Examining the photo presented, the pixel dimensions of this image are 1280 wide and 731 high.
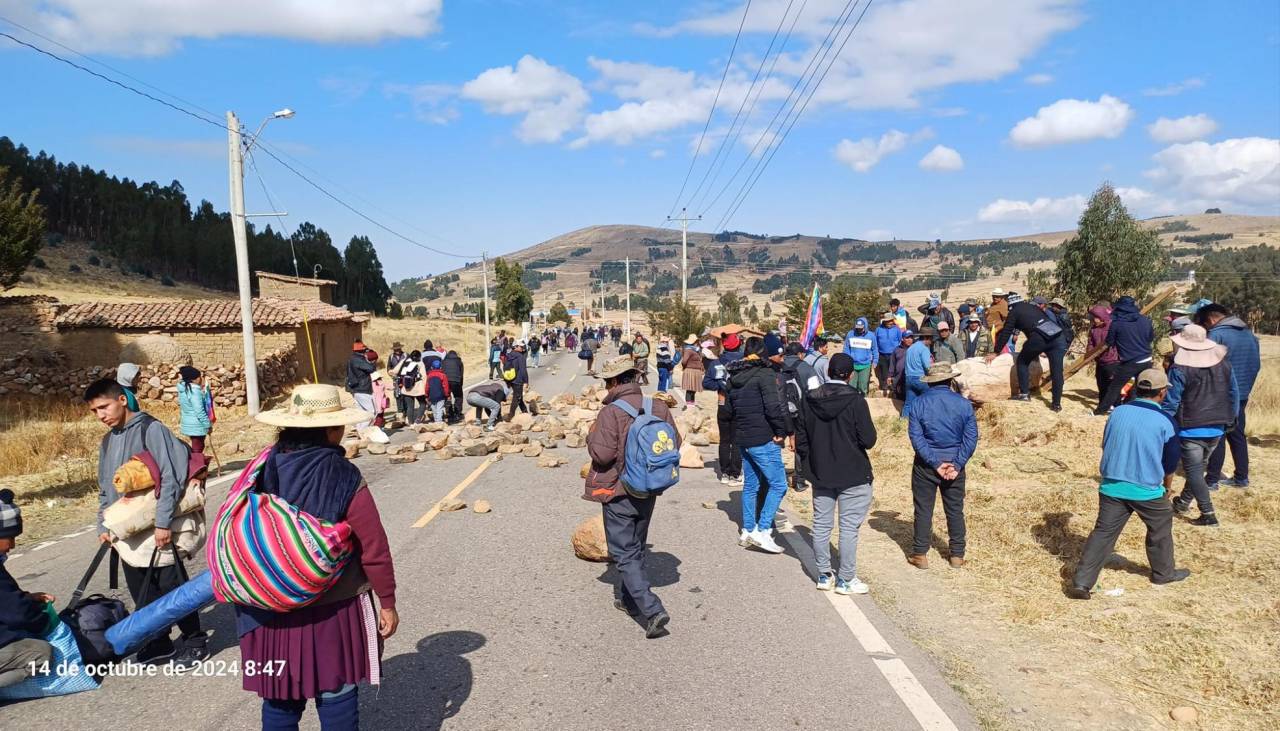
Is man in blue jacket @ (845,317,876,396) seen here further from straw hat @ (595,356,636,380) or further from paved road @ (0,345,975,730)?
straw hat @ (595,356,636,380)

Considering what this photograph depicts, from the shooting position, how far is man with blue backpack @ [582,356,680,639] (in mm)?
5203

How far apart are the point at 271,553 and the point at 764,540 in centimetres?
498

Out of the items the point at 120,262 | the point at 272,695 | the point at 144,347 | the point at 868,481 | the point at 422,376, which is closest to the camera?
the point at 272,695

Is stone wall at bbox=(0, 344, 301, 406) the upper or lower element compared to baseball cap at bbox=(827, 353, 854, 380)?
lower

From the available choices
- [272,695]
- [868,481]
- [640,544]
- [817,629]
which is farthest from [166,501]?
[868,481]

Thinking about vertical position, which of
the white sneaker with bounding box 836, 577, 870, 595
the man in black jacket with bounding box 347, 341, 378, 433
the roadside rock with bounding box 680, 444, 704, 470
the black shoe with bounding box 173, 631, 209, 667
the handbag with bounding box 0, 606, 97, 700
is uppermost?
the man in black jacket with bounding box 347, 341, 378, 433

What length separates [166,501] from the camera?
15.4 feet

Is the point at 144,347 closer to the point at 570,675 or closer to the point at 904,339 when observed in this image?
the point at 904,339

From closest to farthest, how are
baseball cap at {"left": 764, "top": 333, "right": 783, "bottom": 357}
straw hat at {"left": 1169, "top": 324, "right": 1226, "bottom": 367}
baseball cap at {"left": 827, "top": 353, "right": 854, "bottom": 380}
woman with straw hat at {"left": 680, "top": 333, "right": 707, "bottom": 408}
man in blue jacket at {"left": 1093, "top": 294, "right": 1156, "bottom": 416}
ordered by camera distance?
1. baseball cap at {"left": 827, "top": 353, "right": 854, "bottom": 380}
2. straw hat at {"left": 1169, "top": 324, "right": 1226, "bottom": 367}
3. baseball cap at {"left": 764, "top": 333, "right": 783, "bottom": 357}
4. man in blue jacket at {"left": 1093, "top": 294, "right": 1156, "bottom": 416}
5. woman with straw hat at {"left": 680, "top": 333, "right": 707, "bottom": 408}

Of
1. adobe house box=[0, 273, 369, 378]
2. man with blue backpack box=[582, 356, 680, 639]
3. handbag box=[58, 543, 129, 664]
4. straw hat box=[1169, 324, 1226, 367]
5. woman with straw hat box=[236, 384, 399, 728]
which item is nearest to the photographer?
woman with straw hat box=[236, 384, 399, 728]

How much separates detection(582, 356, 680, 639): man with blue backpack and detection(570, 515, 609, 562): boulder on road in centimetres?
115

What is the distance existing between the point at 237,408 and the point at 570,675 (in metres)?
19.9

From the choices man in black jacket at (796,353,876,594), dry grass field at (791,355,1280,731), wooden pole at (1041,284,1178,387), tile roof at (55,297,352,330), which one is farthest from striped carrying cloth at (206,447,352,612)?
tile roof at (55,297,352,330)

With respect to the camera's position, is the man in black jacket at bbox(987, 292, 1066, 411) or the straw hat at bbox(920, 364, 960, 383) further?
the man in black jacket at bbox(987, 292, 1066, 411)
